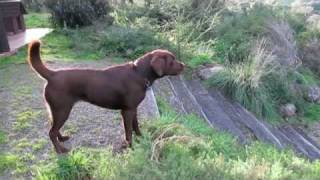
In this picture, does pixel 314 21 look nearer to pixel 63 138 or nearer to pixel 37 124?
pixel 37 124

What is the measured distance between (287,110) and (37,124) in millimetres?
5606

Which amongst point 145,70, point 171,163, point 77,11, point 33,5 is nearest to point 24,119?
point 145,70

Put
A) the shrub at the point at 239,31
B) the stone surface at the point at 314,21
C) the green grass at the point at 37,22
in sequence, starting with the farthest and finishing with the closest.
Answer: the green grass at the point at 37,22 < the stone surface at the point at 314,21 < the shrub at the point at 239,31

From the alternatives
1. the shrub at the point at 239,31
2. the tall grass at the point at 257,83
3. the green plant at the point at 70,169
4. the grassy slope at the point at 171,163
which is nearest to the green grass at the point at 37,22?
the shrub at the point at 239,31

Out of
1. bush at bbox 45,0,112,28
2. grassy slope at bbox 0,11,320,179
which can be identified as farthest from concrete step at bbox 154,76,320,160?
bush at bbox 45,0,112,28

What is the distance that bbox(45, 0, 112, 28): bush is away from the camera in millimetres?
12977

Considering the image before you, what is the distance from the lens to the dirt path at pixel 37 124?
488 cm

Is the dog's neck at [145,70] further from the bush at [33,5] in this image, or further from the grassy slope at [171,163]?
the bush at [33,5]

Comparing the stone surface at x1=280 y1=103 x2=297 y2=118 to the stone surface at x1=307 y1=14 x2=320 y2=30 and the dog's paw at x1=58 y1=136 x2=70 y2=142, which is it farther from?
the dog's paw at x1=58 y1=136 x2=70 y2=142

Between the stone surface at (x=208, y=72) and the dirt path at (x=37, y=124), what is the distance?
7.54 ft

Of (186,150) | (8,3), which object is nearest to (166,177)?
(186,150)

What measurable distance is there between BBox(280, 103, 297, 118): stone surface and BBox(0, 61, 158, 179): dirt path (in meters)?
3.38

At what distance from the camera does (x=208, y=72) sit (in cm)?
952

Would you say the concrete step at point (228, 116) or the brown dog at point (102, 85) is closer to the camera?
the brown dog at point (102, 85)
